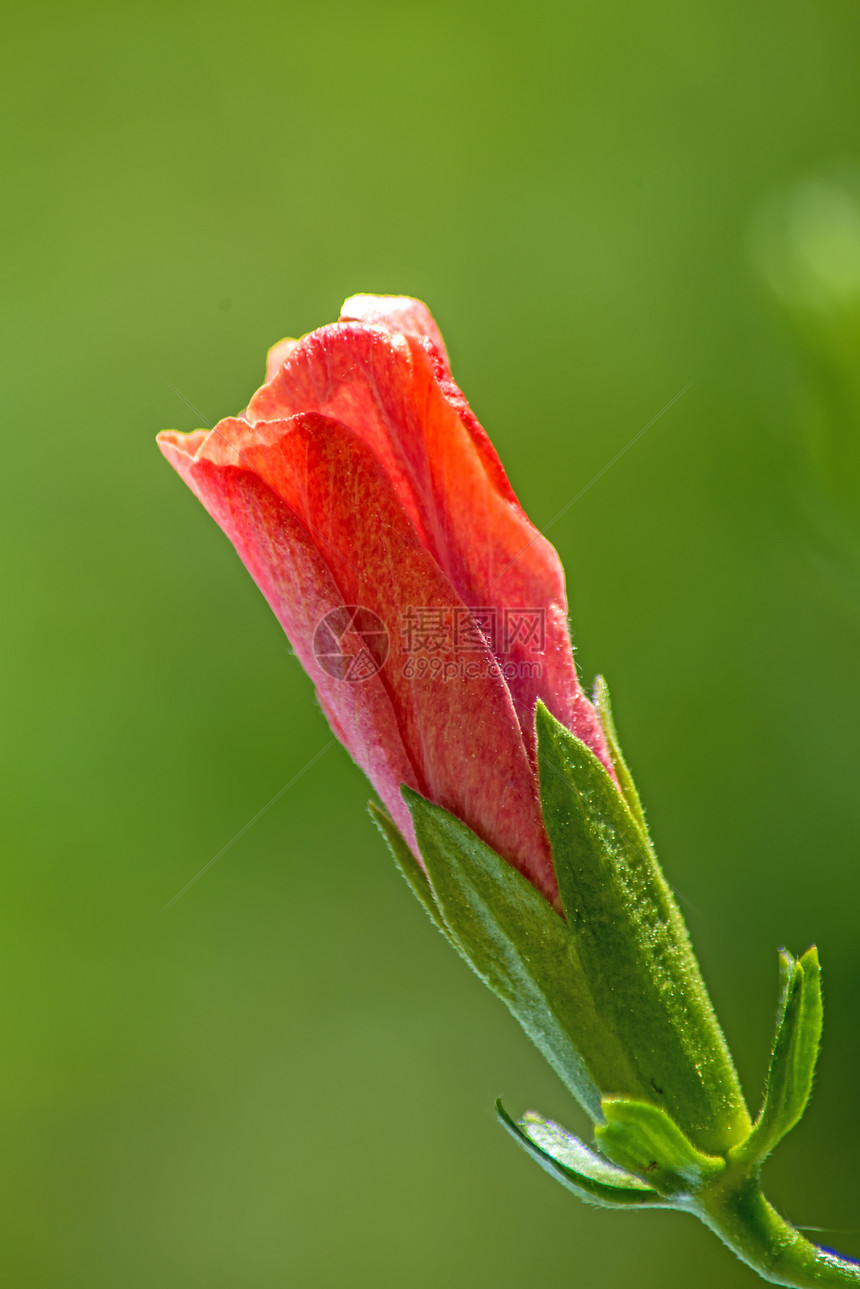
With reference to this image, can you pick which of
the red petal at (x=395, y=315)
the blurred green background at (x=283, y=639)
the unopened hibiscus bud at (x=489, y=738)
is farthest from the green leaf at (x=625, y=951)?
the blurred green background at (x=283, y=639)

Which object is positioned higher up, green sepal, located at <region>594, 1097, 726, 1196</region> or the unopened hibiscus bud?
the unopened hibiscus bud

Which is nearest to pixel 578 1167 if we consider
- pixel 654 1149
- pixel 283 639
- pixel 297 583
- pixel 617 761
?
pixel 654 1149

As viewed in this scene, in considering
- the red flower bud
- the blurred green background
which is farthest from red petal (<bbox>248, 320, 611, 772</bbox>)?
the blurred green background

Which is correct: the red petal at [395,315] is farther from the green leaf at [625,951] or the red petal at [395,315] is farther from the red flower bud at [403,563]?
the green leaf at [625,951]

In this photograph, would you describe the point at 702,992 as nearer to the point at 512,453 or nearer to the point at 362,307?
the point at 362,307

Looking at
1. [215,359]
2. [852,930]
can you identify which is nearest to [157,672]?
[215,359]

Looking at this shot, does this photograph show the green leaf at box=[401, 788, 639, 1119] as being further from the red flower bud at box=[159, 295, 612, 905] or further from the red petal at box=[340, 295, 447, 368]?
the red petal at box=[340, 295, 447, 368]

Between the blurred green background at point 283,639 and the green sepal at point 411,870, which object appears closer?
the green sepal at point 411,870

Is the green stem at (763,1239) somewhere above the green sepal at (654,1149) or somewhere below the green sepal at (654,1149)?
below
